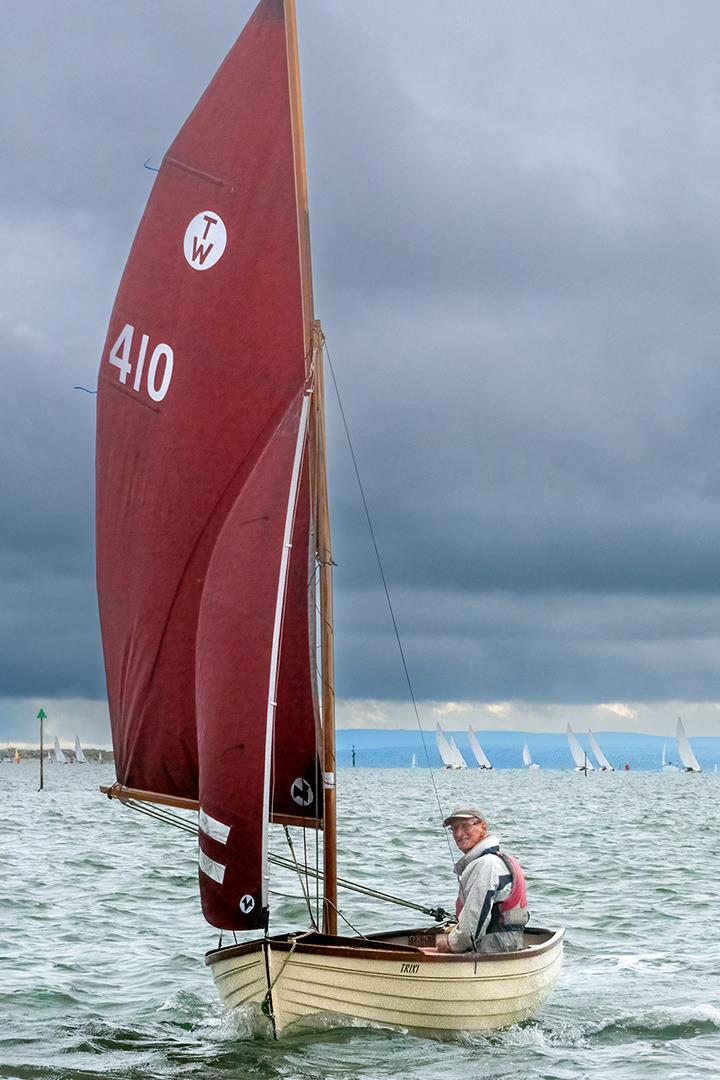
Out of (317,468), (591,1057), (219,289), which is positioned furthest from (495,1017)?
(219,289)

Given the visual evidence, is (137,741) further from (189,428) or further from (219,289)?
(219,289)

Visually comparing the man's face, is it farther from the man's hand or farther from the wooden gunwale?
the wooden gunwale

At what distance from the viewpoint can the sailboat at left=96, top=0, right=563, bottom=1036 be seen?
483 inches

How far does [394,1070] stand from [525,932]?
3.56 metres

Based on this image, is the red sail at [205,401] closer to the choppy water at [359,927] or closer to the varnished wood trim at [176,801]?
the varnished wood trim at [176,801]

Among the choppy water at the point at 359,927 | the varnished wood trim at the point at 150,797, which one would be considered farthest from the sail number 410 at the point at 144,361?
the choppy water at the point at 359,927

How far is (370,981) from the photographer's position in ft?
40.4

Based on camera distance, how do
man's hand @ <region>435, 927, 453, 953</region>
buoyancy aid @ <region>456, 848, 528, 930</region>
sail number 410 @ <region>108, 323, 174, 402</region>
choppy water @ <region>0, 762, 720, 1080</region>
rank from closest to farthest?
choppy water @ <region>0, 762, 720, 1080</region>
man's hand @ <region>435, 927, 453, 953</region>
buoyancy aid @ <region>456, 848, 528, 930</region>
sail number 410 @ <region>108, 323, 174, 402</region>

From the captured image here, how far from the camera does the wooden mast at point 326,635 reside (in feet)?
44.2

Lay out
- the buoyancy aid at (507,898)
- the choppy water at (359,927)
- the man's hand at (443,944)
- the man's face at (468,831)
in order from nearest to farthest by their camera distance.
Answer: the choppy water at (359,927), the man's hand at (443,944), the buoyancy aid at (507,898), the man's face at (468,831)

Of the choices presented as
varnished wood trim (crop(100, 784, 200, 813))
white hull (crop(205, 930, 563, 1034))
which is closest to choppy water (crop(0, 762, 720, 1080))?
white hull (crop(205, 930, 563, 1034))

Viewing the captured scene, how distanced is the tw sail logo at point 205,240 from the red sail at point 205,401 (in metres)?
0.01

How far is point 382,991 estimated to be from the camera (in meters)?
12.4

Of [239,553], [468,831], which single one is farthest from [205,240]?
[468,831]
